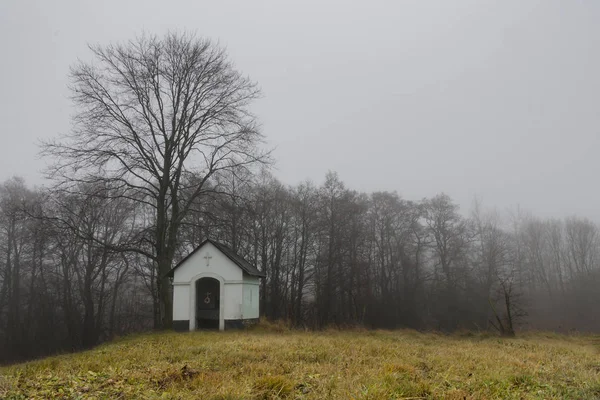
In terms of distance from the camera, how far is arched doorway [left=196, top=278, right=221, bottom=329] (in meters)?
22.8

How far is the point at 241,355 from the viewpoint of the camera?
8.96 metres

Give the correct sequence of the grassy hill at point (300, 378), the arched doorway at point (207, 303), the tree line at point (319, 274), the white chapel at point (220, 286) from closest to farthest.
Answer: the grassy hill at point (300, 378)
the white chapel at point (220, 286)
the arched doorway at point (207, 303)
the tree line at point (319, 274)

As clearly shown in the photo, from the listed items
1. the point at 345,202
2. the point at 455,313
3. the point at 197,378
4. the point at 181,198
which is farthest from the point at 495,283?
the point at 197,378

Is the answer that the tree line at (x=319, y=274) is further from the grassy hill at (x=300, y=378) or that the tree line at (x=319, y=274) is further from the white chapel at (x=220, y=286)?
the grassy hill at (x=300, y=378)

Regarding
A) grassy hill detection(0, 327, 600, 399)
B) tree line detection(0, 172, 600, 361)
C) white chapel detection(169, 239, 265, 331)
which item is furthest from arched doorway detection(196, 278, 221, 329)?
grassy hill detection(0, 327, 600, 399)

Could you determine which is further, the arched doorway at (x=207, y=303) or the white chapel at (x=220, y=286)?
the arched doorway at (x=207, y=303)

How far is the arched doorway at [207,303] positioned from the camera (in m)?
22.8

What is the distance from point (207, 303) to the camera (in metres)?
Result: 23.7

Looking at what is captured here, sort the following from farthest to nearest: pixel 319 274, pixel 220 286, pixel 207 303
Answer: pixel 319 274
pixel 207 303
pixel 220 286

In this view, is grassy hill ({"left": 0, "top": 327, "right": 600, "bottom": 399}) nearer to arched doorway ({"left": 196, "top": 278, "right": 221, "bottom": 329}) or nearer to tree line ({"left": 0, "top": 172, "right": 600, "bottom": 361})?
arched doorway ({"left": 196, "top": 278, "right": 221, "bottom": 329})

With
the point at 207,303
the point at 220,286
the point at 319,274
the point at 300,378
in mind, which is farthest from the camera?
the point at 319,274

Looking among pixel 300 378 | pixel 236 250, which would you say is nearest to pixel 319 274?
pixel 236 250

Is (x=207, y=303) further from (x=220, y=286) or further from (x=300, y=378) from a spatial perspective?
(x=300, y=378)

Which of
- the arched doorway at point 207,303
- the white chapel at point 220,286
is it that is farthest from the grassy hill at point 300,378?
the arched doorway at point 207,303
